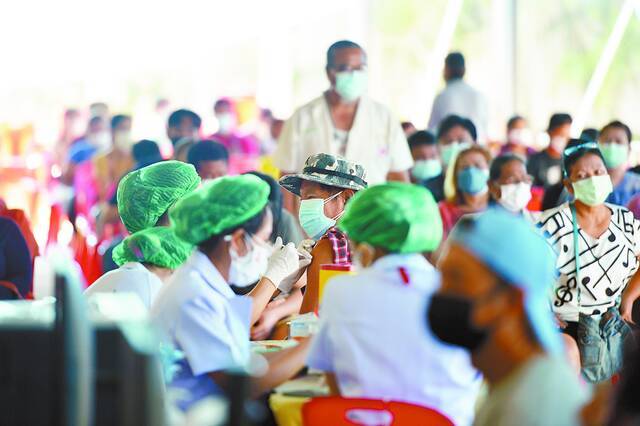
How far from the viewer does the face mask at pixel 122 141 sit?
35.9ft

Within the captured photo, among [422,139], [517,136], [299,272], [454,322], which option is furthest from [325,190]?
[517,136]

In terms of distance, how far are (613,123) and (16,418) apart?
578cm

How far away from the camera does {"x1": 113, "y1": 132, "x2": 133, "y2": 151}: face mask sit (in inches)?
431

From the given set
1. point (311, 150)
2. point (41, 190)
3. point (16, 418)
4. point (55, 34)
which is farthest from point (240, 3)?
point (16, 418)

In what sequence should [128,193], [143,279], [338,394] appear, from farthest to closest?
[128,193] → [143,279] → [338,394]

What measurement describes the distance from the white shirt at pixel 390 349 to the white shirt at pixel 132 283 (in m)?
1.05

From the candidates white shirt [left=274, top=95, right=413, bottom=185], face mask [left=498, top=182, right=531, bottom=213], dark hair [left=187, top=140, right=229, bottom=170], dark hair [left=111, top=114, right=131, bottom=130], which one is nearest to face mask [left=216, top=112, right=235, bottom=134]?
dark hair [left=111, top=114, right=131, bottom=130]

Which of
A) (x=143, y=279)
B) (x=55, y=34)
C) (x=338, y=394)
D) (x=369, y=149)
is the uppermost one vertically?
(x=55, y=34)

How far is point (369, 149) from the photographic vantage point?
7.83 meters

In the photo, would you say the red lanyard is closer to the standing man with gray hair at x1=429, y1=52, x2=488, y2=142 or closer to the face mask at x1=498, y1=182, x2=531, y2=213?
the face mask at x1=498, y1=182, x2=531, y2=213

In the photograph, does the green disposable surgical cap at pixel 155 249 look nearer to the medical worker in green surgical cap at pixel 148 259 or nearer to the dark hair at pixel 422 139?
the medical worker in green surgical cap at pixel 148 259

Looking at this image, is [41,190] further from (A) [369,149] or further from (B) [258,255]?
(B) [258,255]

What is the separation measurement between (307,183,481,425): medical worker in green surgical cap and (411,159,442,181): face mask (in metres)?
5.36

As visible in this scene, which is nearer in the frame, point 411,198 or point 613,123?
point 411,198
